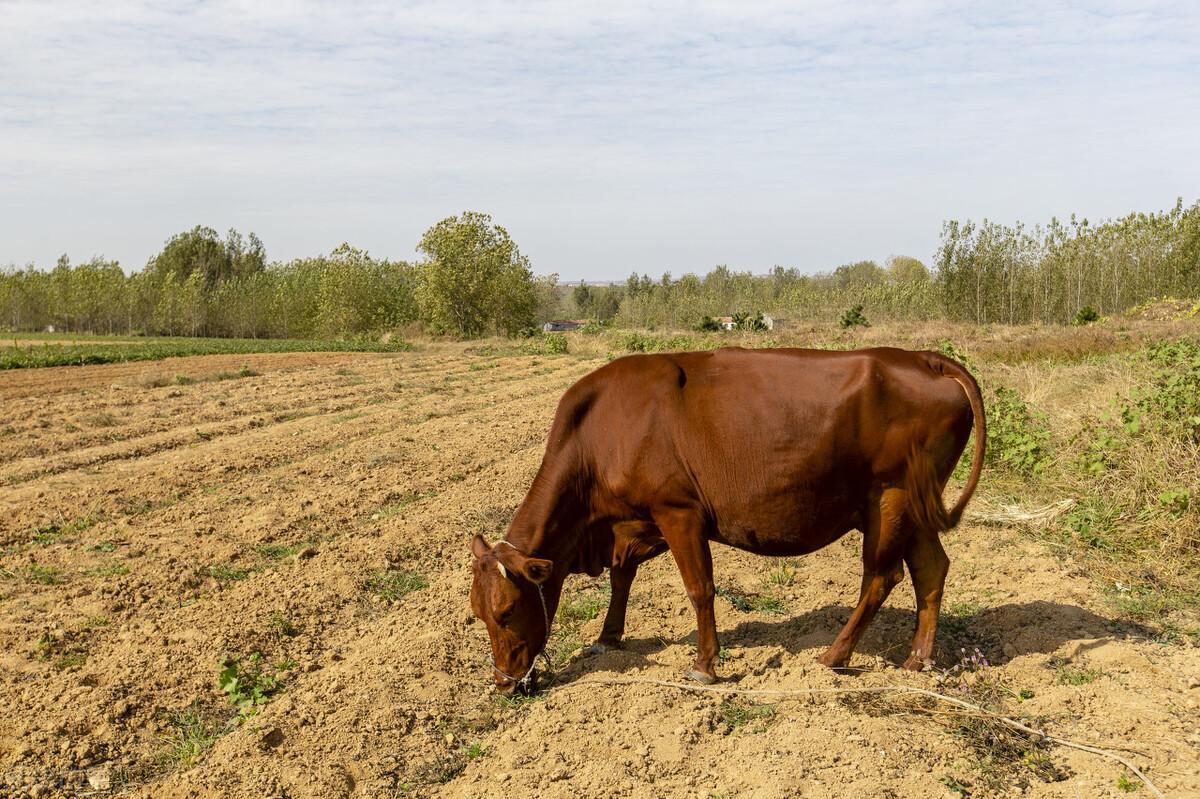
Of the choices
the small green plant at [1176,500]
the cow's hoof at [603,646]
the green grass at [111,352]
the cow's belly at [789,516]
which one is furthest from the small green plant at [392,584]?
the green grass at [111,352]

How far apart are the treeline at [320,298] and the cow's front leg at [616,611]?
152 feet

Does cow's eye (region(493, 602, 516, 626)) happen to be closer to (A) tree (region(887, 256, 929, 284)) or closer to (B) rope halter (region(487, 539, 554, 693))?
(B) rope halter (region(487, 539, 554, 693))

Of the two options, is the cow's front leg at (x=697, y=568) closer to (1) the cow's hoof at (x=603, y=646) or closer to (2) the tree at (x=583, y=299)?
(1) the cow's hoof at (x=603, y=646)

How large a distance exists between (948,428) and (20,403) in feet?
66.2

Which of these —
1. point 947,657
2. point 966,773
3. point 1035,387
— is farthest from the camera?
point 1035,387

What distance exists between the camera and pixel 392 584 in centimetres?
805

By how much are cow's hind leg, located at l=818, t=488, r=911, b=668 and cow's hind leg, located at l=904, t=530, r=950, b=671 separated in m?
0.14

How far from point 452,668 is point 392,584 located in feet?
6.26

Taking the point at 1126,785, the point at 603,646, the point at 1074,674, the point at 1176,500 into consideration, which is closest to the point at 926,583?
the point at 1074,674

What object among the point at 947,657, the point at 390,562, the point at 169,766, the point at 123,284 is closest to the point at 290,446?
the point at 390,562

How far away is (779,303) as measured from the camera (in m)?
71.4

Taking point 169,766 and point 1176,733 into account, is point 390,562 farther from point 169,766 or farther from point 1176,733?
point 1176,733

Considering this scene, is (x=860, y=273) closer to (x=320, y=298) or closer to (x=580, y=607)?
(x=320, y=298)

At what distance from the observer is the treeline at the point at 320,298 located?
52969 mm
